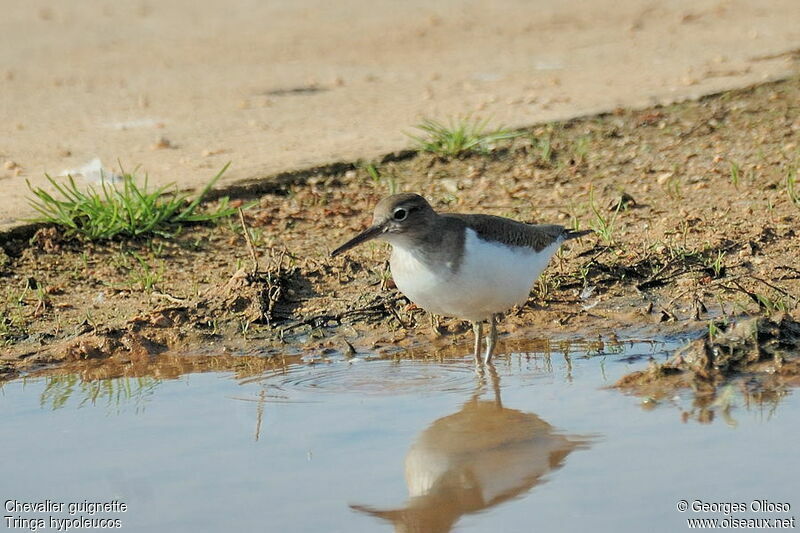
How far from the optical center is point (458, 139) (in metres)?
8.71

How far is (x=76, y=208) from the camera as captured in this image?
745 cm

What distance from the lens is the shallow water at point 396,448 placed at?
4.29 m

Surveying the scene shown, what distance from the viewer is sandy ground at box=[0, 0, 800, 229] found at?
929cm

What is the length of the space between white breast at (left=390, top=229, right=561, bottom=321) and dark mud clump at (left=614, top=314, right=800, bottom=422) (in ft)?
2.23

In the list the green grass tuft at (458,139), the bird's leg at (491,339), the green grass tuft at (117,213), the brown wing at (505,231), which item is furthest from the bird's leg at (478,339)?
the green grass tuft at (458,139)

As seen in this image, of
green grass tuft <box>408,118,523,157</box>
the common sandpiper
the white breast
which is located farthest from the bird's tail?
green grass tuft <box>408,118,523,157</box>

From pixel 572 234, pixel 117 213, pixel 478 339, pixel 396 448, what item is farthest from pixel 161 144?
pixel 396 448

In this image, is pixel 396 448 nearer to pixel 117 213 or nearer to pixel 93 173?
pixel 117 213

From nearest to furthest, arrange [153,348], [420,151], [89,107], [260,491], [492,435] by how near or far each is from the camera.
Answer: [260,491] → [492,435] → [153,348] → [420,151] → [89,107]

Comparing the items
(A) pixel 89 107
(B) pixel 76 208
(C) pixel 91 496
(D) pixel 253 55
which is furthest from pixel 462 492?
(D) pixel 253 55

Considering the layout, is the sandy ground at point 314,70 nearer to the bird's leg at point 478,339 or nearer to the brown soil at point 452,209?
the brown soil at point 452,209

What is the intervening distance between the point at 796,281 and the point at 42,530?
4.15 meters

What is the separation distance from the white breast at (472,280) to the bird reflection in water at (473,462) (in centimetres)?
47

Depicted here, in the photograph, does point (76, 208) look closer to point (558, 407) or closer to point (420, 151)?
point (420, 151)
